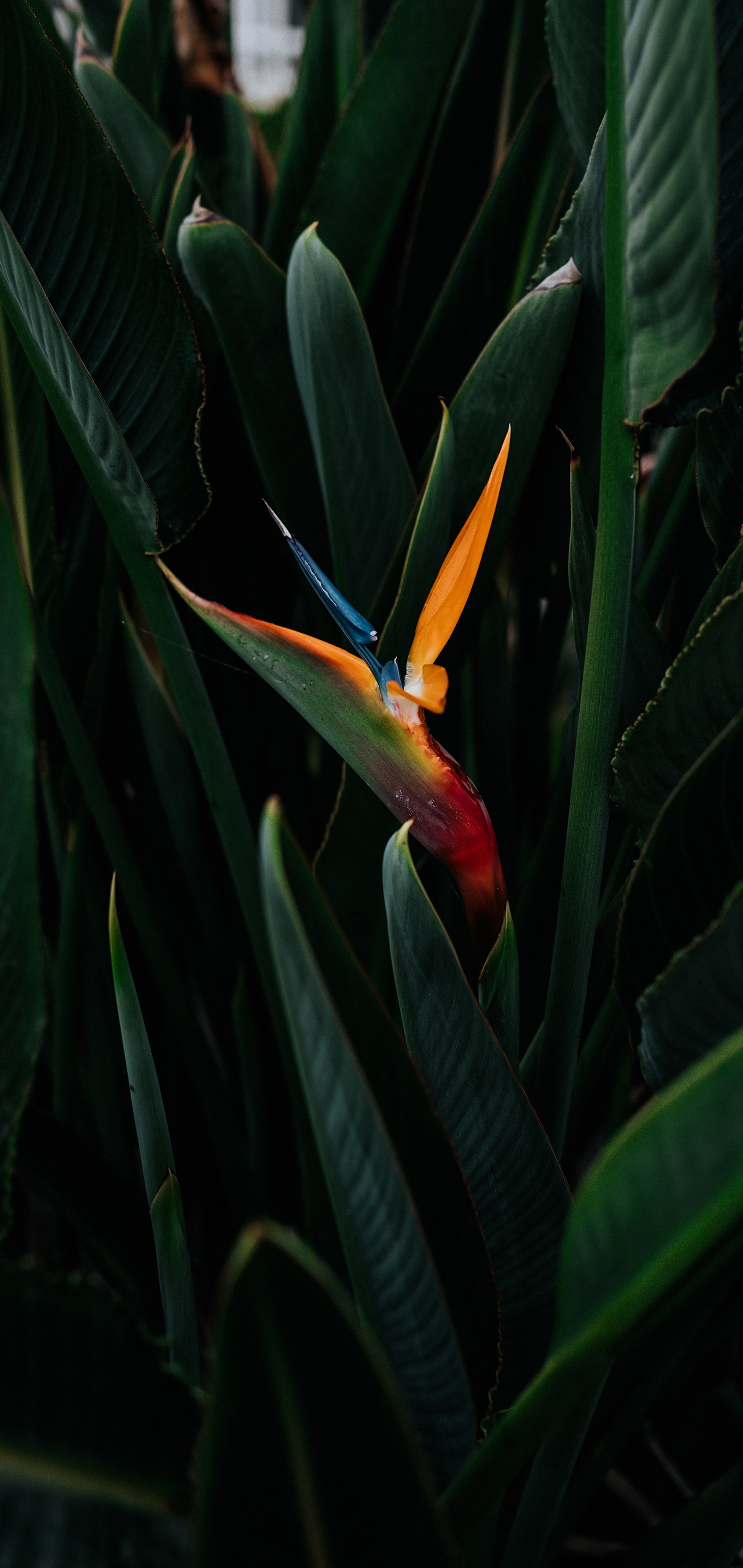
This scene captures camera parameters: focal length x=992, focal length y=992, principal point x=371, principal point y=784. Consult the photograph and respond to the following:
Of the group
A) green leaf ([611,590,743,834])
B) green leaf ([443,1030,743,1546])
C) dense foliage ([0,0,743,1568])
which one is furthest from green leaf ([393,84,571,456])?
green leaf ([443,1030,743,1546])

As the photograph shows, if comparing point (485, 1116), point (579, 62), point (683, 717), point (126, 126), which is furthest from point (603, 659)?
point (126, 126)

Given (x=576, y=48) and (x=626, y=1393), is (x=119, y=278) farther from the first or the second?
(x=626, y=1393)

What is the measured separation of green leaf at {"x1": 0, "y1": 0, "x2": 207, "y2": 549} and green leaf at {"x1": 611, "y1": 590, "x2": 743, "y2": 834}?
0.64 feet

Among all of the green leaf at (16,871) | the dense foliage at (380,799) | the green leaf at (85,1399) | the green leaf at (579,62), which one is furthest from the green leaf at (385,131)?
the green leaf at (85,1399)

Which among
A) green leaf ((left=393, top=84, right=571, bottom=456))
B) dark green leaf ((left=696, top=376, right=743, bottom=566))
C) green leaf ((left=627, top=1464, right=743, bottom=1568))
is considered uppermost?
green leaf ((left=393, top=84, right=571, bottom=456))

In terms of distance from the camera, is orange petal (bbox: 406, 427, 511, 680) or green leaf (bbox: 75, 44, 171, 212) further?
green leaf (bbox: 75, 44, 171, 212)

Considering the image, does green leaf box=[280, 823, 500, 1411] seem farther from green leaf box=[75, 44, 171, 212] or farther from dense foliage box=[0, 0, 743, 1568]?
green leaf box=[75, 44, 171, 212]

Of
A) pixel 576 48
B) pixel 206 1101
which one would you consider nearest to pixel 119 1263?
pixel 206 1101

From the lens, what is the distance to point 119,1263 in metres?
0.41

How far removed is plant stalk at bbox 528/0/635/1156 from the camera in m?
0.27

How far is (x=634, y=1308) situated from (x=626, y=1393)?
18.1 inches

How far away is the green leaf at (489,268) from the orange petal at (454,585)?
18cm

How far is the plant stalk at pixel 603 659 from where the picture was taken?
27 centimetres

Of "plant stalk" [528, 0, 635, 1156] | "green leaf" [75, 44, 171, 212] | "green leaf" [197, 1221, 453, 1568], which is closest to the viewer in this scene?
"green leaf" [197, 1221, 453, 1568]
